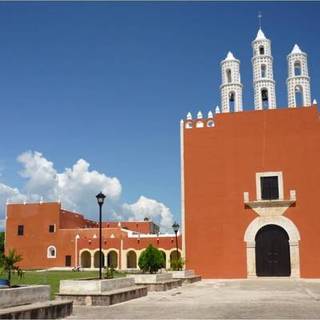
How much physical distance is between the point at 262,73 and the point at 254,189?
609cm

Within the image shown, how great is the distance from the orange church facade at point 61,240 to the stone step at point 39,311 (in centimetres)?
2851

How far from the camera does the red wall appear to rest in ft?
72.8

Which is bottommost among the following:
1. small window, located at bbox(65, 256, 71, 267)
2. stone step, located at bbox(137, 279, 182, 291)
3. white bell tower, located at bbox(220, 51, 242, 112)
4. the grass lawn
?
the grass lawn

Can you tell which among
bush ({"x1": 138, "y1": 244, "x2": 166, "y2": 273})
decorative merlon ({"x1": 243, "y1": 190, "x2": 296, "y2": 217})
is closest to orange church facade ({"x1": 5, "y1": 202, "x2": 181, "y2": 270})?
decorative merlon ({"x1": 243, "y1": 190, "x2": 296, "y2": 217})

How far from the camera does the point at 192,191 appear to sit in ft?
77.4

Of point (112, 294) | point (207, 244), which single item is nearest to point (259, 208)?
point (207, 244)

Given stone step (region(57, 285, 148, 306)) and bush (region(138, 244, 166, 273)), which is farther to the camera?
bush (region(138, 244, 166, 273))

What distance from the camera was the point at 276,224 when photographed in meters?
22.2

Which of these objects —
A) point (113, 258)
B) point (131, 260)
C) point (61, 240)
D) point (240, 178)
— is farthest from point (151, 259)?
point (61, 240)

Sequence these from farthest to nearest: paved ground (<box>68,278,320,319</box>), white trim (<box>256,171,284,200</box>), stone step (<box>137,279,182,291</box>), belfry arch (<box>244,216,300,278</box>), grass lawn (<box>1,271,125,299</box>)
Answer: white trim (<box>256,171,284,200</box>) → belfry arch (<box>244,216,300,278</box>) → grass lawn (<box>1,271,125,299</box>) → stone step (<box>137,279,182,291</box>) → paved ground (<box>68,278,320,319</box>)

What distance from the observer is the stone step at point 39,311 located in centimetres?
695

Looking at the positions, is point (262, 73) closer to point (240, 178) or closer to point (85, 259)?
point (240, 178)

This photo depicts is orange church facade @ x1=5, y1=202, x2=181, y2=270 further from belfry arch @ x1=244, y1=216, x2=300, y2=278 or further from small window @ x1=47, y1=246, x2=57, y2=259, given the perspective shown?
belfry arch @ x1=244, y1=216, x2=300, y2=278

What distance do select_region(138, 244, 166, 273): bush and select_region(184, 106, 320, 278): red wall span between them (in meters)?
7.50
